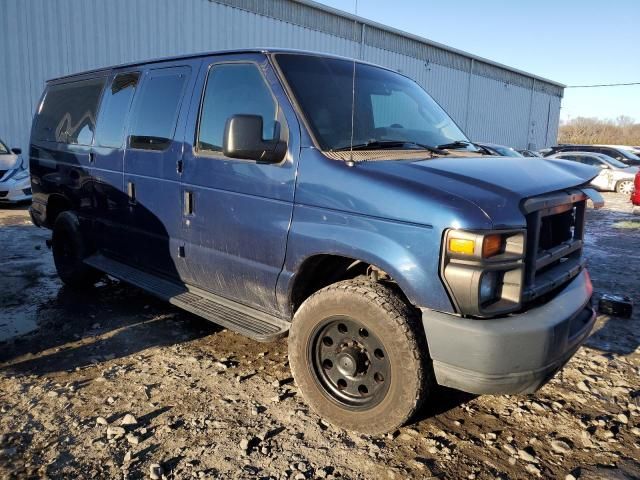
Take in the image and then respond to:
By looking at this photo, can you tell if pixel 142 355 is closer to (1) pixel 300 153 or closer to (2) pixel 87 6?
(1) pixel 300 153

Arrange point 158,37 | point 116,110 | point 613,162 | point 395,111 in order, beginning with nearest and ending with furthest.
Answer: point 395,111, point 116,110, point 158,37, point 613,162

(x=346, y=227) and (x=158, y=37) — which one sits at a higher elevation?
(x=158, y=37)

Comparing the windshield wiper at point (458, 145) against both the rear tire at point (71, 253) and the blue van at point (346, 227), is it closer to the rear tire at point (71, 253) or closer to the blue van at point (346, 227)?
the blue van at point (346, 227)

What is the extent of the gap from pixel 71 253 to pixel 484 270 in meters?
4.39

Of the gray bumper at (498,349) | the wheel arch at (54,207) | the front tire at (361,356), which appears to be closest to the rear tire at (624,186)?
the gray bumper at (498,349)

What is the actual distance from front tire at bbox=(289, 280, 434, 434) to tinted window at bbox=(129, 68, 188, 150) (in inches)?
75.1

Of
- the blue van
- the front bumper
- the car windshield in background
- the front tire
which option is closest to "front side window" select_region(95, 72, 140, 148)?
the blue van

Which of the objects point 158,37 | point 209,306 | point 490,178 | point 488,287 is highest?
point 158,37

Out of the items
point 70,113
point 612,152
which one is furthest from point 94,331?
point 612,152

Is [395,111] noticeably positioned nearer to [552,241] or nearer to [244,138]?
[244,138]

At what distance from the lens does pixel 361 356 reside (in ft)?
9.55

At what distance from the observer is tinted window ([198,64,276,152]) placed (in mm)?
3338

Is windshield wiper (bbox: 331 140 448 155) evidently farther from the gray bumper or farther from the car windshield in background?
the car windshield in background

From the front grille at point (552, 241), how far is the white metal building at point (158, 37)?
13978 mm
